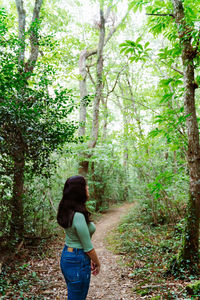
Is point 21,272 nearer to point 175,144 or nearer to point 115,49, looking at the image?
point 175,144

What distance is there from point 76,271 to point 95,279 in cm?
320

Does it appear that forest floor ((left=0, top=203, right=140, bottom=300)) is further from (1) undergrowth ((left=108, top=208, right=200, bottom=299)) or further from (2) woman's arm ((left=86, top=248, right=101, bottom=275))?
(2) woman's arm ((left=86, top=248, right=101, bottom=275))

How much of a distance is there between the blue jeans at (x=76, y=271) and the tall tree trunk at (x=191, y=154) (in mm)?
2319

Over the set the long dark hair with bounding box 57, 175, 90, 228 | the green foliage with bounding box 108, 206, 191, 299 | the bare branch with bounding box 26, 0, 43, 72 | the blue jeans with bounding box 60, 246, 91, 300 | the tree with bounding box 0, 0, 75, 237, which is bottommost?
the green foliage with bounding box 108, 206, 191, 299

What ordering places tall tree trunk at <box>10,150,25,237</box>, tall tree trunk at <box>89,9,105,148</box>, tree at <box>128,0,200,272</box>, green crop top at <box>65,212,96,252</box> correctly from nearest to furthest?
1. green crop top at <box>65,212,96,252</box>
2. tree at <box>128,0,200,272</box>
3. tall tree trunk at <box>10,150,25,237</box>
4. tall tree trunk at <box>89,9,105,148</box>

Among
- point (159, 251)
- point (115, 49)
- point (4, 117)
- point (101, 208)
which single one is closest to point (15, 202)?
point (4, 117)

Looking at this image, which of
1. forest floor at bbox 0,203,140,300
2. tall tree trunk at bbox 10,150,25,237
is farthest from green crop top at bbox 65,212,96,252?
tall tree trunk at bbox 10,150,25,237

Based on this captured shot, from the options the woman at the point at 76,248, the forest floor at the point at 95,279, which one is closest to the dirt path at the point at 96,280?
the forest floor at the point at 95,279

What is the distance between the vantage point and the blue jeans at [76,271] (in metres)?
2.07

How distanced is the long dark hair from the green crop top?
0.06m

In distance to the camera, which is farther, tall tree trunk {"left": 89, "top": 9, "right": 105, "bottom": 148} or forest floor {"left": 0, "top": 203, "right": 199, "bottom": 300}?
tall tree trunk {"left": 89, "top": 9, "right": 105, "bottom": 148}

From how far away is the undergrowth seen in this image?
3484mm

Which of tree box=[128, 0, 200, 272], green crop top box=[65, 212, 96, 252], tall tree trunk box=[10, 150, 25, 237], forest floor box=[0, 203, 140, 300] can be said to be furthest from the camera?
tall tree trunk box=[10, 150, 25, 237]

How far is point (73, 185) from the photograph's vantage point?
2.24 metres
